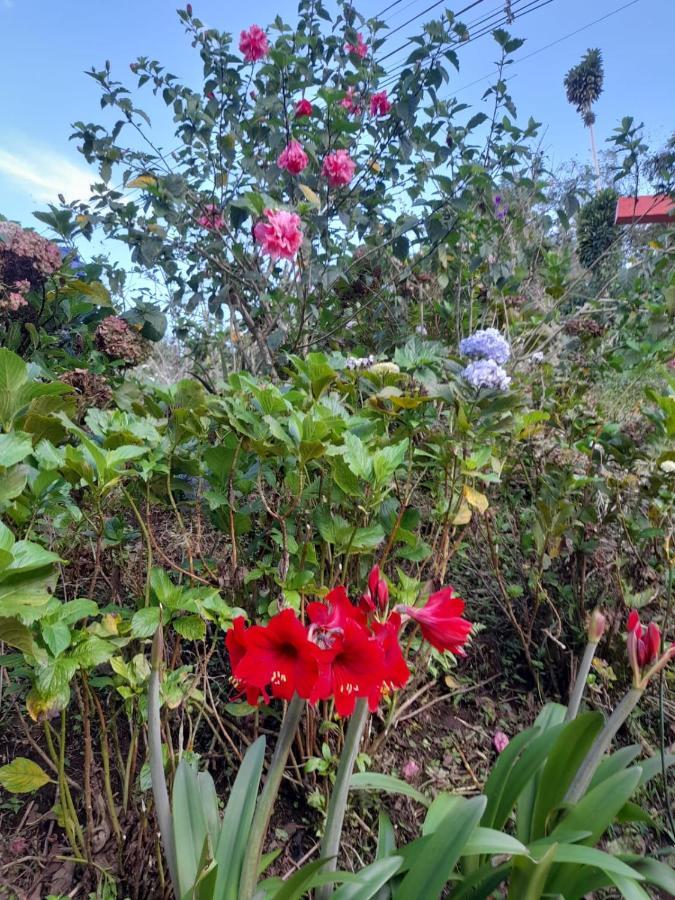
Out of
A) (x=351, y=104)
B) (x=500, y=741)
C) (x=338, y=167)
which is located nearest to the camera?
(x=500, y=741)

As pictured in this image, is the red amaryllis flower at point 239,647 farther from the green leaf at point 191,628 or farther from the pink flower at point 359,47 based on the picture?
the pink flower at point 359,47

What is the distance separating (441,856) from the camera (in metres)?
0.83

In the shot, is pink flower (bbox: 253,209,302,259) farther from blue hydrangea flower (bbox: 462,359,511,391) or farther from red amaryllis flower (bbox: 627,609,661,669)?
red amaryllis flower (bbox: 627,609,661,669)

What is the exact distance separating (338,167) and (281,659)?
230 centimetres

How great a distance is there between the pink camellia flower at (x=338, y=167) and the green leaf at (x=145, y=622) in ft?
6.88

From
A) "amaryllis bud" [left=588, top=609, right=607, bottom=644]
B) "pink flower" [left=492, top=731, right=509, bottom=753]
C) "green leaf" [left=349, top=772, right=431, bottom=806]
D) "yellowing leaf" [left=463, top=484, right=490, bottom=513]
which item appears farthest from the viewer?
"pink flower" [left=492, top=731, right=509, bottom=753]

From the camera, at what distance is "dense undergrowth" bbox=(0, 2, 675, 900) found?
0.85 metres

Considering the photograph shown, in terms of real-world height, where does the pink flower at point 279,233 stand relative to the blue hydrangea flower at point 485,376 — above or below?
above

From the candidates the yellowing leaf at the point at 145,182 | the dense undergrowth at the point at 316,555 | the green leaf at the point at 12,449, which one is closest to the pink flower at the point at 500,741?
the dense undergrowth at the point at 316,555

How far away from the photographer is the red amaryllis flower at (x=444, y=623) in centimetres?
74

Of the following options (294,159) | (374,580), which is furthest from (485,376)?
(294,159)

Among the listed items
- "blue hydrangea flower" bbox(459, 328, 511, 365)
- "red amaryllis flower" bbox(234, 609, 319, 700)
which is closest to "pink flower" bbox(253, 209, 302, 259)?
"blue hydrangea flower" bbox(459, 328, 511, 365)

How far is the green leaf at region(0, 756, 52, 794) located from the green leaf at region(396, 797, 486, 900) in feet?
2.11

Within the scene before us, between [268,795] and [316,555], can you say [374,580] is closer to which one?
[268,795]
